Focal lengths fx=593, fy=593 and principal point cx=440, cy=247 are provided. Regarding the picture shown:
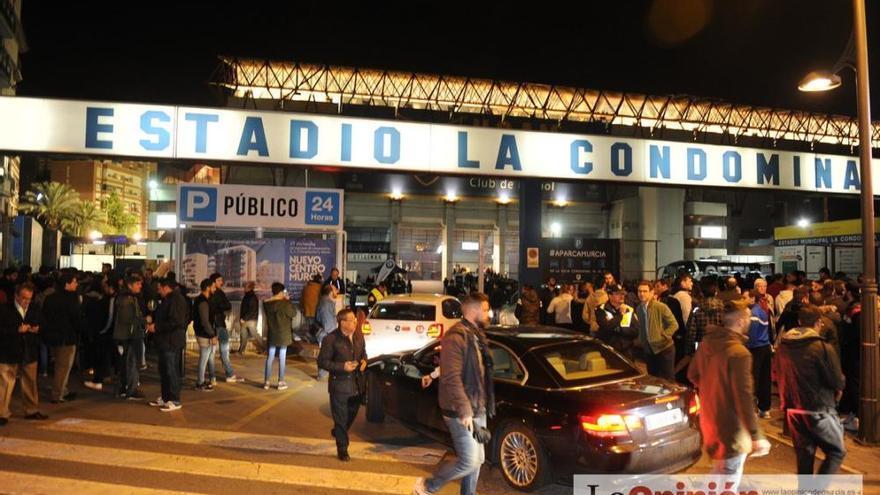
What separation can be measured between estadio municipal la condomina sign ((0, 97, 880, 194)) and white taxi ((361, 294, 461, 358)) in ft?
8.07

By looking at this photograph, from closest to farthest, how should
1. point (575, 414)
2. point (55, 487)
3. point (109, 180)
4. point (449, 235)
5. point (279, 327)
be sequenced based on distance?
point (575, 414)
point (55, 487)
point (279, 327)
point (449, 235)
point (109, 180)

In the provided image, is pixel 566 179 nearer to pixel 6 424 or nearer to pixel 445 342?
pixel 445 342

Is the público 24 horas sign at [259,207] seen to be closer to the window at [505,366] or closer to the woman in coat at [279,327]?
the woman in coat at [279,327]

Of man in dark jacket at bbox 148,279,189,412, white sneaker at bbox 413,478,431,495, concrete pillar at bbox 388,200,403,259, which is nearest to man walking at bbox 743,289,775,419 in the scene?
white sneaker at bbox 413,478,431,495

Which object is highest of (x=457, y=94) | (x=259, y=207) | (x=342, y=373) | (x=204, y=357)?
(x=457, y=94)

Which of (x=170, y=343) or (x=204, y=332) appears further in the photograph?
(x=204, y=332)

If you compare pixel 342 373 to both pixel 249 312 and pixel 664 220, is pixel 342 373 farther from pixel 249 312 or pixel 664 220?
pixel 664 220

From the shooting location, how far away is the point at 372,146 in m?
9.95

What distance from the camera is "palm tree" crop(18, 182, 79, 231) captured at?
73.2 meters

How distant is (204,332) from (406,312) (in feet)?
11.1

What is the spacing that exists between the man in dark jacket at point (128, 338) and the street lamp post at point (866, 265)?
32.3ft

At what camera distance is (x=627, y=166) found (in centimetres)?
1091

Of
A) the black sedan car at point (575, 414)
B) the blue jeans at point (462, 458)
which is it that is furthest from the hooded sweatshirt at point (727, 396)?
the blue jeans at point (462, 458)

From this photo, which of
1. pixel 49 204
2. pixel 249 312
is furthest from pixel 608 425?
pixel 49 204
